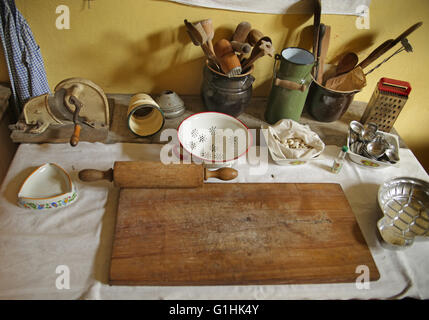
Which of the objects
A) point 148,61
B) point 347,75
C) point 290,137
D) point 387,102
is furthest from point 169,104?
point 387,102

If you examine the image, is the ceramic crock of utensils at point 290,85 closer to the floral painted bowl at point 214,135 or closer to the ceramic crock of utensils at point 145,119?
the floral painted bowl at point 214,135

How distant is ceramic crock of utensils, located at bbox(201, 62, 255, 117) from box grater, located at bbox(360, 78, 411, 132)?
1.55 feet

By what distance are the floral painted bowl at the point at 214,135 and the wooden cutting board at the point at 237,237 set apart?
140mm

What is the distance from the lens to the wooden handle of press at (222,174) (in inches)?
34.1

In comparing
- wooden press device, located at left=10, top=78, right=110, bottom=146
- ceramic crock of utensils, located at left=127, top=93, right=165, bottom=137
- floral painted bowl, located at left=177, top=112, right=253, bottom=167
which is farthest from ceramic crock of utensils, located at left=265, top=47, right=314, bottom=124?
wooden press device, located at left=10, top=78, right=110, bottom=146

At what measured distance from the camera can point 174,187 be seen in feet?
2.83

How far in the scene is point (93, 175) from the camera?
2.74ft

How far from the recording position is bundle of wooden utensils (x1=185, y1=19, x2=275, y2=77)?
92cm

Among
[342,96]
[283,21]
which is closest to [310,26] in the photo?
[283,21]

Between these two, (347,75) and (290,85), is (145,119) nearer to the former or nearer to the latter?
(290,85)

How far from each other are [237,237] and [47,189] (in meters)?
0.57

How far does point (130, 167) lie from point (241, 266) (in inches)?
16.5

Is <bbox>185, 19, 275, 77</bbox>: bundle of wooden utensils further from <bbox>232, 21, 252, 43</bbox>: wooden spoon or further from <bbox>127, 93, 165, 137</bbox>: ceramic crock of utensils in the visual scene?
<bbox>127, 93, 165, 137</bbox>: ceramic crock of utensils

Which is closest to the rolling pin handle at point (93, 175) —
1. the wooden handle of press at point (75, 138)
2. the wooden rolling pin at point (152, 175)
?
the wooden rolling pin at point (152, 175)
